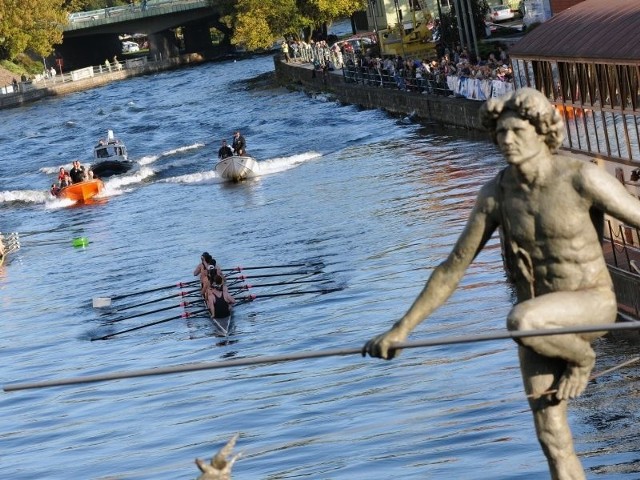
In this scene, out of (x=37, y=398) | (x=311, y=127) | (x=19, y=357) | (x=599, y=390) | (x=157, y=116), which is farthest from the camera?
(x=157, y=116)

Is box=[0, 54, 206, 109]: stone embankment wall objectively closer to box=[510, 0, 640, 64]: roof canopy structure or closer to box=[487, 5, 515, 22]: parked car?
box=[487, 5, 515, 22]: parked car

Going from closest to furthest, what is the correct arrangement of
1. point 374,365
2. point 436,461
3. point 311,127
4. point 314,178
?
point 436,461, point 374,365, point 314,178, point 311,127

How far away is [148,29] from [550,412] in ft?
441

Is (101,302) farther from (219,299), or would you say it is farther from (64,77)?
(64,77)

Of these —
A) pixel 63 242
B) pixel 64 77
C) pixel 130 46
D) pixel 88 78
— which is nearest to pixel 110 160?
pixel 63 242

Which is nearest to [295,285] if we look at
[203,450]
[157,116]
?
[203,450]

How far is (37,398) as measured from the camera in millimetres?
28469

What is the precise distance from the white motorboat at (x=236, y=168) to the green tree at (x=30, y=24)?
74.4m

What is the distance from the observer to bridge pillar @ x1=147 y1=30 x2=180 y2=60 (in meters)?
143

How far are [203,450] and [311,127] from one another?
48.3m

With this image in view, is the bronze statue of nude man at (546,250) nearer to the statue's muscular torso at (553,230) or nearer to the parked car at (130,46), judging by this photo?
the statue's muscular torso at (553,230)

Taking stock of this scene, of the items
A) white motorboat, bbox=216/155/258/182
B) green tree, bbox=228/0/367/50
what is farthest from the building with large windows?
green tree, bbox=228/0/367/50

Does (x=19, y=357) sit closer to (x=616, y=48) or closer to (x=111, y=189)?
(x=616, y=48)

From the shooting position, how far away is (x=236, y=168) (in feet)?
184
